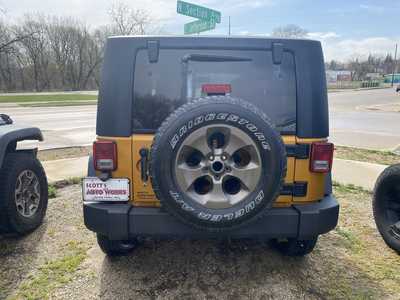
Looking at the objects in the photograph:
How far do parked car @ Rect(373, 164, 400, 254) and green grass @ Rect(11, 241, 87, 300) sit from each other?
3.10 metres

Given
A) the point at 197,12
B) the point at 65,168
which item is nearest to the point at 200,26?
the point at 197,12

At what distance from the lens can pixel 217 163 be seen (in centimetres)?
215

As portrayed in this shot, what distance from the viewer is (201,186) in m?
2.27

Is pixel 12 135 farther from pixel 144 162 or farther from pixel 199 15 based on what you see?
pixel 199 15

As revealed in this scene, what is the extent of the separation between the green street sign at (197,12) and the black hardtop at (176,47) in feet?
24.0

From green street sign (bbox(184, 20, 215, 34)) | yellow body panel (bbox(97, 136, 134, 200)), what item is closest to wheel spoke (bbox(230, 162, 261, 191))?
yellow body panel (bbox(97, 136, 134, 200))

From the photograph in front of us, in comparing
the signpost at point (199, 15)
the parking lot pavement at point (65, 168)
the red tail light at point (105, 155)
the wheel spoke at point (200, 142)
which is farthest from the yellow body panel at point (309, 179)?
the signpost at point (199, 15)

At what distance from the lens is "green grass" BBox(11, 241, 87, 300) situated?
253 centimetres

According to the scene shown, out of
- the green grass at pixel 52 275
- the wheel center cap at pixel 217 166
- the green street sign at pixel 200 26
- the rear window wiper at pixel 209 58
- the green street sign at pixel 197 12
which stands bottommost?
the green grass at pixel 52 275

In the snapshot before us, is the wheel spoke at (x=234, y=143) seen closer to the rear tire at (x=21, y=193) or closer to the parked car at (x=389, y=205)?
the parked car at (x=389, y=205)

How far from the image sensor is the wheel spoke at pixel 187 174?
215 cm

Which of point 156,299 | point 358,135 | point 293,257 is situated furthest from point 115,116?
point 358,135

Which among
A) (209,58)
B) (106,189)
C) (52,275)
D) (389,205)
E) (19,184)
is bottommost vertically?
(52,275)

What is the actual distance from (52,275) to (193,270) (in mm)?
1228
